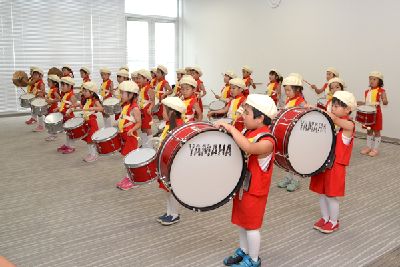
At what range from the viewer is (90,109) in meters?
5.13

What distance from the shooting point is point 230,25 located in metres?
10.9

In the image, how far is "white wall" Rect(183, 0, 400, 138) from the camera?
7234mm

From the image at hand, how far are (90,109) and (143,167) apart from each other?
7.64ft

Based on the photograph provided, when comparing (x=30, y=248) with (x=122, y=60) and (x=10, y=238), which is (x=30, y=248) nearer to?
(x=10, y=238)

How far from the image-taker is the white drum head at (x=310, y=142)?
285 centimetres

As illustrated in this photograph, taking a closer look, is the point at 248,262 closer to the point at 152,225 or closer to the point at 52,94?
the point at 152,225

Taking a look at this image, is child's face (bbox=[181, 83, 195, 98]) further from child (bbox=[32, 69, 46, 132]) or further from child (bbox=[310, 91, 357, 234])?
child (bbox=[32, 69, 46, 132])

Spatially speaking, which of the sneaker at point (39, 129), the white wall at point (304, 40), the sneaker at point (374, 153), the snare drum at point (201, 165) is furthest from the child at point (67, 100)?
the white wall at point (304, 40)

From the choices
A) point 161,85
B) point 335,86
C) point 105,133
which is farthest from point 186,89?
point 161,85

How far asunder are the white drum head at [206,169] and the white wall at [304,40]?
6208 millimetres

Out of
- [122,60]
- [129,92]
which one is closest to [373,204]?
[129,92]

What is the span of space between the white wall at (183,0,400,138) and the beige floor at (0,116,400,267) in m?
3.12

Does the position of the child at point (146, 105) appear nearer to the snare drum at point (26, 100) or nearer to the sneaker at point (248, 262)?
the snare drum at point (26, 100)

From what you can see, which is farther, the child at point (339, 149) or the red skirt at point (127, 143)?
the red skirt at point (127, 143)
